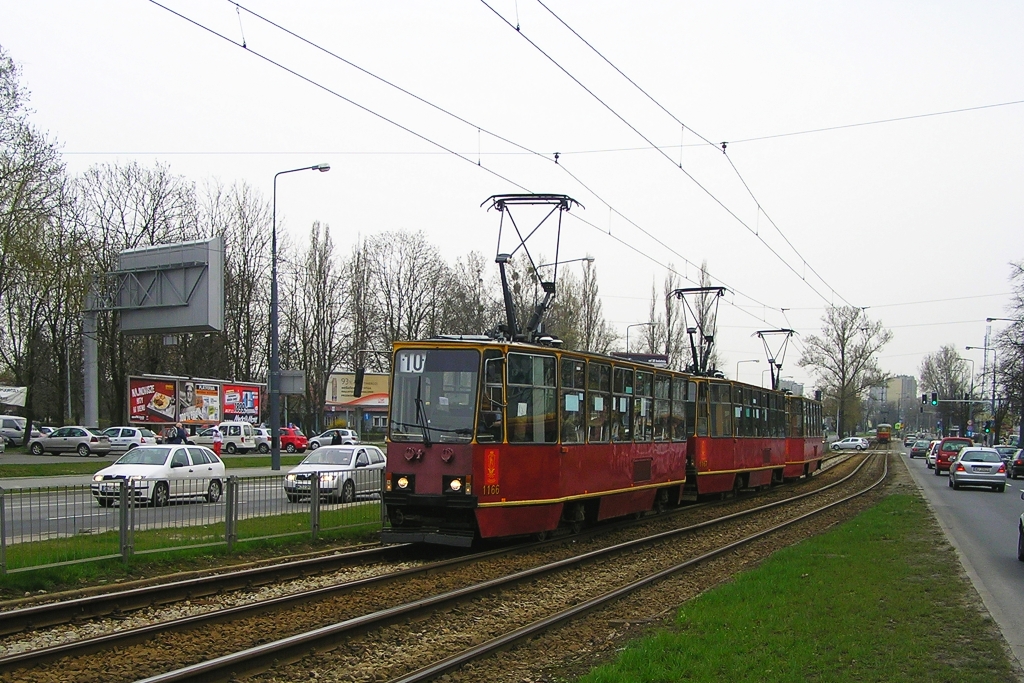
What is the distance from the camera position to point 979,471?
108 ft

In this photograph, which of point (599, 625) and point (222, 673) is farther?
point (599, 625)

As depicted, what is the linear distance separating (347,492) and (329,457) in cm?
675

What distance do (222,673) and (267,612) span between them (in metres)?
2.57

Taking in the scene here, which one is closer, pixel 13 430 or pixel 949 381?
pixel 13 430

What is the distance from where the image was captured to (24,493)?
41.6 ft

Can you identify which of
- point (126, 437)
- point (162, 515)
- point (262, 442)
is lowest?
point (262, 442)

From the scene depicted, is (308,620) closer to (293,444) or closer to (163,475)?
(163,475)

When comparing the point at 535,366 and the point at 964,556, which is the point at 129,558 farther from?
the point at 964,556

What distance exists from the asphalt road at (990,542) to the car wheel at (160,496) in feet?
35.3

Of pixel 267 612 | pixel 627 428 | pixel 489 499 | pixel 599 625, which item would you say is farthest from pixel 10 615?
pixel 627 428

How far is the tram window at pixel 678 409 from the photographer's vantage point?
22375 mm

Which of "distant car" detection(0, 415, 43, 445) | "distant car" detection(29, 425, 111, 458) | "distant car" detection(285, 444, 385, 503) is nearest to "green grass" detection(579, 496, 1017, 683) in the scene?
"distant car" detection(285, 444, 385, 503)

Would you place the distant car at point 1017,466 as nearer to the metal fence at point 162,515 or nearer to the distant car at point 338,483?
the distant car at point 338,483

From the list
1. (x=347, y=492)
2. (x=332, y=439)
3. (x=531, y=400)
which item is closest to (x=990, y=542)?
(x=531, y=400)
